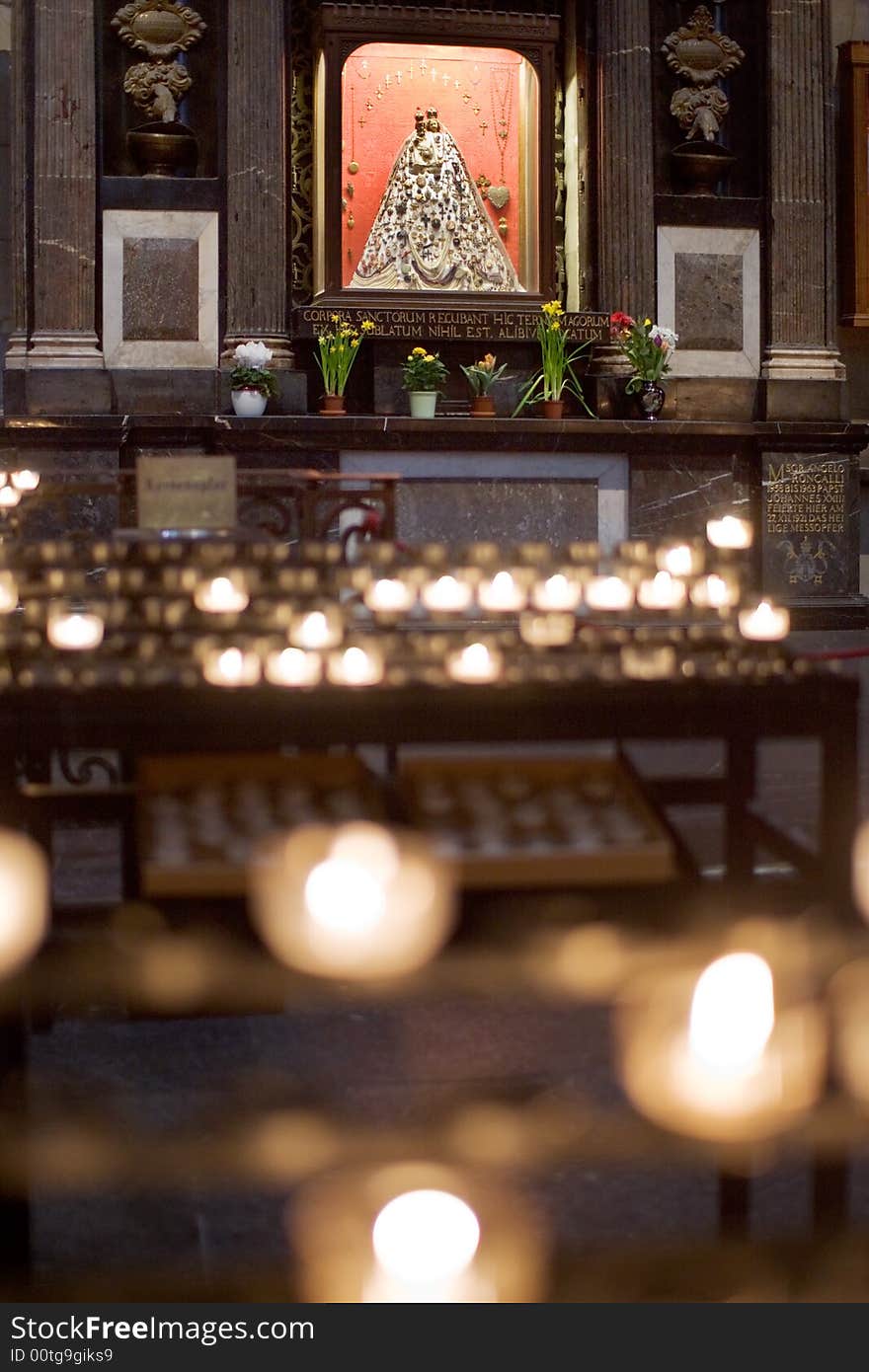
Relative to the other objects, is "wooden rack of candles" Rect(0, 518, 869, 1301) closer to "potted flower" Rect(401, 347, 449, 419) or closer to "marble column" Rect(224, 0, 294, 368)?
"potted flower" Rect(401, 347, 449, 419)

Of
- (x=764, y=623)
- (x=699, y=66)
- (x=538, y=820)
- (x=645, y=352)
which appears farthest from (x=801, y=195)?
(x=538, y=820)

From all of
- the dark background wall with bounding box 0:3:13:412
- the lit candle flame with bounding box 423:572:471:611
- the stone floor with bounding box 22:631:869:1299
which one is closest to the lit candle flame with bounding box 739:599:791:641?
the stone floor with bounding box 22:631:869:1299

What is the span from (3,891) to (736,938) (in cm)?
93

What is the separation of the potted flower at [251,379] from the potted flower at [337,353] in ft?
1.42

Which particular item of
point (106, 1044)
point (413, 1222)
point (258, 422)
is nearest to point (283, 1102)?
point (106, 1044)

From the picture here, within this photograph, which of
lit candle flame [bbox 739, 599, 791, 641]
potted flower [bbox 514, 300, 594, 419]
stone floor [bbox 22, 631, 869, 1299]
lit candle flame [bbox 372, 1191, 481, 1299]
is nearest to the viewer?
lit candle flame [bbox 372, 1191, 481, 1299]

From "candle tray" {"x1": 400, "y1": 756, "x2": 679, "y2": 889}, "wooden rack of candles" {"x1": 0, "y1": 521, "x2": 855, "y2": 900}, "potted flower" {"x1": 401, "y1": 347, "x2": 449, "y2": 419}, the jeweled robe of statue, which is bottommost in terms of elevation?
"candle tray" {"x1": 400, "y1": 756, "x2": 679, "y2": 889}

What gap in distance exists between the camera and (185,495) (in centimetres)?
268

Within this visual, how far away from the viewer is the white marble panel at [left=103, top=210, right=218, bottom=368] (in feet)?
30.7

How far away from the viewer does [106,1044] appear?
8.68 feet

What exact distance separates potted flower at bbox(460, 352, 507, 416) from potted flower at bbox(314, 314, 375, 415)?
0.65m

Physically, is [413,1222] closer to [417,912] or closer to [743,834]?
[417,912]

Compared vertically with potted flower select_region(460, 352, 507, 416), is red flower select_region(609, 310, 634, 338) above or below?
above

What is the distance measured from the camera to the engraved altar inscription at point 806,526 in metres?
9.65
